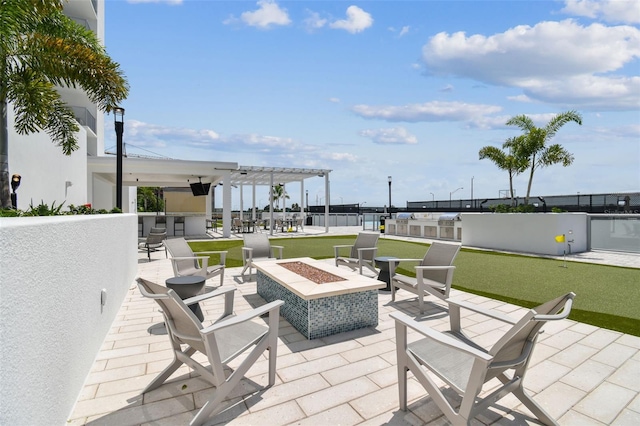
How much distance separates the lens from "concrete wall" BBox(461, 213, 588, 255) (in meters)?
9.77

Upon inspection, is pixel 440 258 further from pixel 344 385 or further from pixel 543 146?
pixel 543 146

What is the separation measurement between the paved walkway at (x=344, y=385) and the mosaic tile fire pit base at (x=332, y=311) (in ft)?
0.34

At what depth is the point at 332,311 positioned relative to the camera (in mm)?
3475

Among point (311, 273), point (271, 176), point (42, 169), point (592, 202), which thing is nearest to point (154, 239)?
point (42, 169)

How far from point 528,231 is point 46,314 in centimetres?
1182

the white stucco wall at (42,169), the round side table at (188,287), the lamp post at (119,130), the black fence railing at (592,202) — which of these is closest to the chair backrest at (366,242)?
the round side table at (188,287)

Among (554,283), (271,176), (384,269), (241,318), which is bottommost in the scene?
(554,283)

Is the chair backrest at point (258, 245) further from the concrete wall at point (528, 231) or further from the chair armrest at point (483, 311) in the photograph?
the concrete wall at point (528, 231)

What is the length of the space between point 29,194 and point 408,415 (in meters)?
9.87

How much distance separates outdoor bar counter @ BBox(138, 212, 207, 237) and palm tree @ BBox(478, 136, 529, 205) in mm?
13209

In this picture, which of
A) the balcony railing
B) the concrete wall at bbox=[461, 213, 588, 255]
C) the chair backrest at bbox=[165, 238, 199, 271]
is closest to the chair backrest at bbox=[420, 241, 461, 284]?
the chair backrest at bbox=[165, 238, 199, 271]

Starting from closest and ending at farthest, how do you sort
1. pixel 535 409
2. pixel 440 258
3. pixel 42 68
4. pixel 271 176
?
pixel 535 409
pixel 440 258
pixel 42 68
pixel 271 176

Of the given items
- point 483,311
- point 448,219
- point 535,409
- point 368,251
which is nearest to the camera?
point 535,409

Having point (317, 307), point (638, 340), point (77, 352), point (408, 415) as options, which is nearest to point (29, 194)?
point (77, 352)
